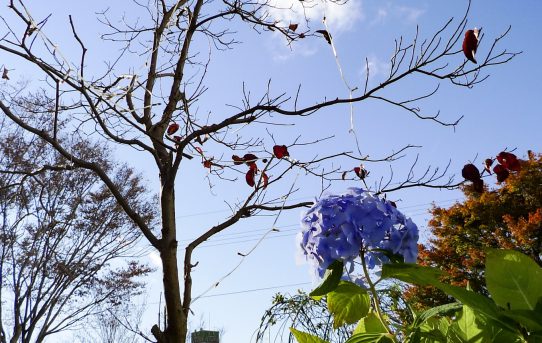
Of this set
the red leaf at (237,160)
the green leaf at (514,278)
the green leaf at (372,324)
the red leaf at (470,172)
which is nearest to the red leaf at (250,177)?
the red leaf at (237,160)

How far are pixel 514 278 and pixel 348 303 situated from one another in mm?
320

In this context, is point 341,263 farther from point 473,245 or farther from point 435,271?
point 473,245

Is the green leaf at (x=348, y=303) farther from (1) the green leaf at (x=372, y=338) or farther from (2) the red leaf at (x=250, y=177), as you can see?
(2) the red leaf at (x=250, y=177)

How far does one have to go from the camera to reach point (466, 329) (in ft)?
3.21

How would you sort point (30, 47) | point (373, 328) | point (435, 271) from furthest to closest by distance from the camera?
point (30, 47) < point (373, 328) < point (435, 271)

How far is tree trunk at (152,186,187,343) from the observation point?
2176 millimetres

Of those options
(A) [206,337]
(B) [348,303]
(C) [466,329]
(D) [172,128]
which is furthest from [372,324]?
(A) [206,337]

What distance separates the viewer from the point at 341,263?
98 cm

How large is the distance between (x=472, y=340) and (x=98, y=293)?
8846mm

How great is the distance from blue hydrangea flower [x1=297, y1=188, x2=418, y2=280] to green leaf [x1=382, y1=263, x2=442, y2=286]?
2.2 inches

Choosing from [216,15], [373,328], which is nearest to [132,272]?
[216,15]

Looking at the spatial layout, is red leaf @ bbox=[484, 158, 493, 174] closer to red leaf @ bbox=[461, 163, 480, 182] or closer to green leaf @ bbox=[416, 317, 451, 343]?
red leaf @ bbox=[461, 163, 480, 182]

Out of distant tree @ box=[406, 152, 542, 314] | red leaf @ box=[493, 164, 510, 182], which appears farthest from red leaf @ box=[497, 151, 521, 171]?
distant tree @ box=[406, 152, 542, 314]

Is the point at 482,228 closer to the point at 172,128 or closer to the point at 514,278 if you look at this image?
the point at 172,128
